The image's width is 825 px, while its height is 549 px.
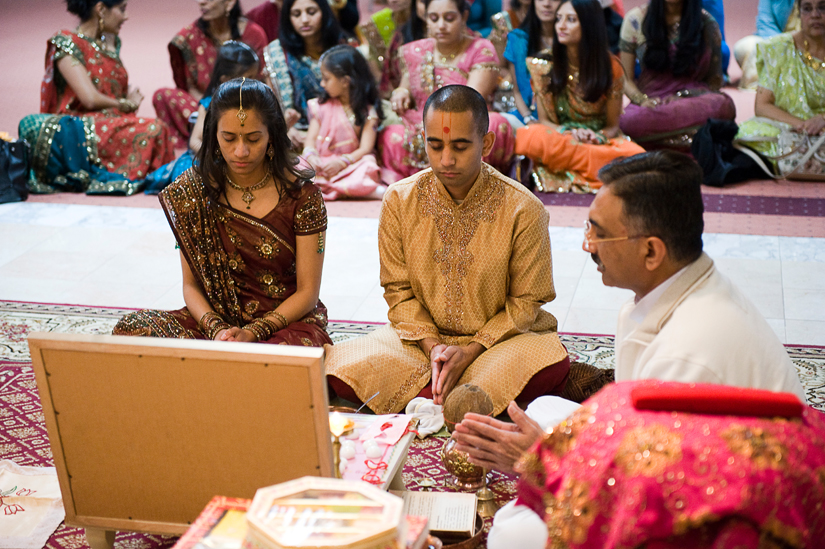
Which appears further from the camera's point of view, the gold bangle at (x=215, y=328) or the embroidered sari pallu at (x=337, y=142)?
the embroidered sari pallu at (x=337, y=142)

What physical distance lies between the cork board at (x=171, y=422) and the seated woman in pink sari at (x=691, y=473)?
62 cm

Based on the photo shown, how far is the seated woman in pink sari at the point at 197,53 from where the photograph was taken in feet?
22.1

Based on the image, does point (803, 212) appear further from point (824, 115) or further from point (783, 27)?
point (783, 27)

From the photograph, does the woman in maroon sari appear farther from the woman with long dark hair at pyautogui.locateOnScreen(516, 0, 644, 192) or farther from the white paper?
the woman with long dark hair at pyautogui.locateOnScreen(516, 0, 644, 192)

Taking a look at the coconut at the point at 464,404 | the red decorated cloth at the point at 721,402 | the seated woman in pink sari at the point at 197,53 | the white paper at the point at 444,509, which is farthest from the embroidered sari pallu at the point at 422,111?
the red decorated cloth at the point at 721,402

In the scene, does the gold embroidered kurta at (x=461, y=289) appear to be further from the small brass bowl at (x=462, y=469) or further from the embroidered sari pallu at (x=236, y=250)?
the small brass bowl at (x=462, y=469)

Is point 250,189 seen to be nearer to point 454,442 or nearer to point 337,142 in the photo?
point 454,442

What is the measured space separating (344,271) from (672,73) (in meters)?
3.28

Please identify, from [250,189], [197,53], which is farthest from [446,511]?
[197,53]

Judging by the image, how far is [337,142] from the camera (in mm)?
6031

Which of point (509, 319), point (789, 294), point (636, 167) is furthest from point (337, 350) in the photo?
point (789, 294)

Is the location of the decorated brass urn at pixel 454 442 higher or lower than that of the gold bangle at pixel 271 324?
lower

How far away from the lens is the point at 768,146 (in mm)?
5840

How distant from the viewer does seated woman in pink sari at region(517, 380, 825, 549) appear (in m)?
1.30
